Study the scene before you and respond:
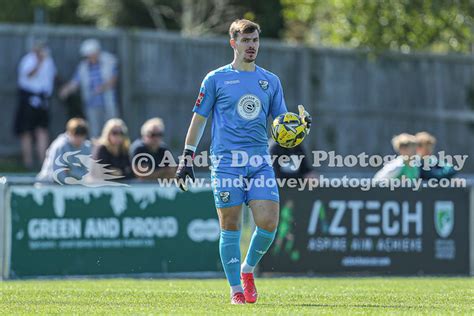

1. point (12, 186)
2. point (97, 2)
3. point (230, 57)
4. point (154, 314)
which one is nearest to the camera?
point (154, 314)

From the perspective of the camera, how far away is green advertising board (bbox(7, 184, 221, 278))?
15094mm

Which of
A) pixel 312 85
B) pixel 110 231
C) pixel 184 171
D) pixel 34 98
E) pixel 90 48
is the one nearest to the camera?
pixel 184 171

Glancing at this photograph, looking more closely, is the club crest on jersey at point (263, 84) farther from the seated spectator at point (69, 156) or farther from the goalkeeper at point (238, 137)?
the seated spectator at point (69, 156)

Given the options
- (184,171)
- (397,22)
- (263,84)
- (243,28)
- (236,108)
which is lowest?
(184,171)

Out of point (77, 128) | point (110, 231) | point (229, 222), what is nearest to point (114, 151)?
point (77, 128)

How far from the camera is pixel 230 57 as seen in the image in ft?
69.4

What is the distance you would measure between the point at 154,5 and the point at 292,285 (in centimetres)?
1573

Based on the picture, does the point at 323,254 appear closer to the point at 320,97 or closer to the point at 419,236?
the point at 419,236

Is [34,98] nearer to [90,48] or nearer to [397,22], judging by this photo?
[90,48]

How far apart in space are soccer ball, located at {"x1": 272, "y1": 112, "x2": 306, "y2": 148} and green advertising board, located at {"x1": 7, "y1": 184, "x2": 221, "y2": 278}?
16.5ft

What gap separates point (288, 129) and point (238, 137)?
0.42 metres

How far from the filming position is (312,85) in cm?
2234

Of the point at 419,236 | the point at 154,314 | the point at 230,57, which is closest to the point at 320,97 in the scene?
the point at 230,57

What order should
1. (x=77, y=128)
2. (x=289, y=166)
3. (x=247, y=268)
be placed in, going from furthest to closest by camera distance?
(x=289, y=166) → (x=77, y=128) → (x=247, y=268)
